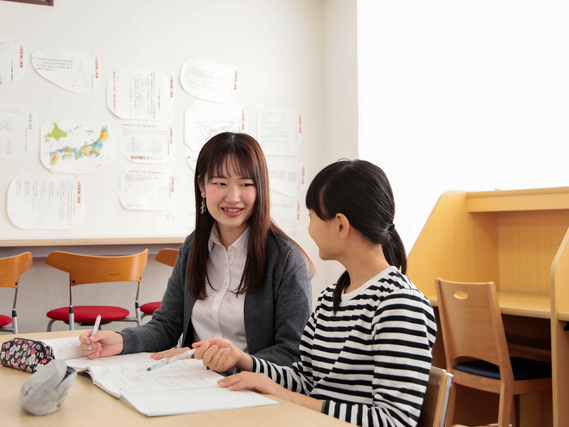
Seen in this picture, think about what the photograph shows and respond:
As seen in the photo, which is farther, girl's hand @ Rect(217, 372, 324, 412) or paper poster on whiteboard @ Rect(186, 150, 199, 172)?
paper poster on whiteboard @ Rect(186, 150, 199, 172)

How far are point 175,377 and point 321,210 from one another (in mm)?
422

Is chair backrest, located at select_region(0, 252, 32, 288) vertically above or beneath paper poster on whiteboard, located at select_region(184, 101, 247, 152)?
beneath

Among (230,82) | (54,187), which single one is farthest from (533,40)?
(54,187)

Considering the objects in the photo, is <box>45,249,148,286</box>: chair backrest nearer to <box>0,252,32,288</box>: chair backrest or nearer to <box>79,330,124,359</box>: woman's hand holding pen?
<box>0,252,32,288</box>: chair backrest

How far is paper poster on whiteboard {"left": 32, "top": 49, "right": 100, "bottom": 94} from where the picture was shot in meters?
3.66

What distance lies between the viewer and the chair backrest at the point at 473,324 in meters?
2.06

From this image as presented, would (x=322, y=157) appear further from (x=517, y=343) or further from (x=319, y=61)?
(x=517, y=343)

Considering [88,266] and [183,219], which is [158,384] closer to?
[88,266]

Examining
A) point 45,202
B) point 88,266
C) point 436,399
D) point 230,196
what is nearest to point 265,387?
point 436,399

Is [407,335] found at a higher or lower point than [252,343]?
higher

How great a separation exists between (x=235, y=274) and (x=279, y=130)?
10.0ft

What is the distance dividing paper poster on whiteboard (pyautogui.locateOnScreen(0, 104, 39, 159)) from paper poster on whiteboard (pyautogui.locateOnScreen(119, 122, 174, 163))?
559mm

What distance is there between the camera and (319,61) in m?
4.56

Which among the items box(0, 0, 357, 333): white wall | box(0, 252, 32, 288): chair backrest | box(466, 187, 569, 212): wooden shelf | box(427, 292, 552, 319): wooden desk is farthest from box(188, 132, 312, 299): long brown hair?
box(0, 0, 357, 333): white wall
